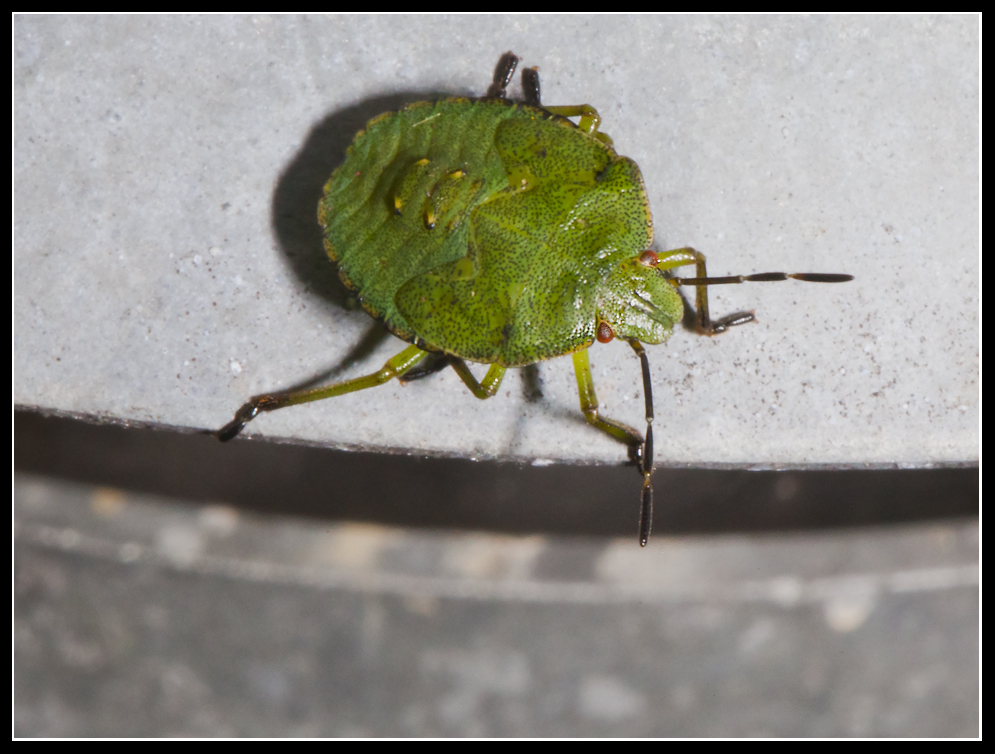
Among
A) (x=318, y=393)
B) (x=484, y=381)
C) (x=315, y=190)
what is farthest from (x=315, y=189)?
(x=484, y=381)

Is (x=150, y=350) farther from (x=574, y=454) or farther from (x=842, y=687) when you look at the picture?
→ (x=842, y=687)

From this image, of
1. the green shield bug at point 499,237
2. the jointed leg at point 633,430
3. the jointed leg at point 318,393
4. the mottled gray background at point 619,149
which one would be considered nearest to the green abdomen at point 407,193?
the green shield bug at point 499,237

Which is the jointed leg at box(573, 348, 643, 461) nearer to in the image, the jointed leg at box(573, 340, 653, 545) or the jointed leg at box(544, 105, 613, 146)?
the jointed leg at box(573, 340, 653, 545)

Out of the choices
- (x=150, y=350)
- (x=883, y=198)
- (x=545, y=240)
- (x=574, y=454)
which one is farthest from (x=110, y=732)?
(x=883, y=198)

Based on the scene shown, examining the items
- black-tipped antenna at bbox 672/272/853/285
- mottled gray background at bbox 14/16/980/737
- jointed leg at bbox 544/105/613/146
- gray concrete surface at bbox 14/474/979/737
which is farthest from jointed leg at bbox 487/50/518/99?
gray concrete surface at bbox 14/474/979/737

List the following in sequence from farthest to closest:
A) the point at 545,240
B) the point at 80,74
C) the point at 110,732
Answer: the point at 110,732
the point at 80,74
the point at 545,240

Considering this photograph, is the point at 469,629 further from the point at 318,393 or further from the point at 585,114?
the point at 585,114
